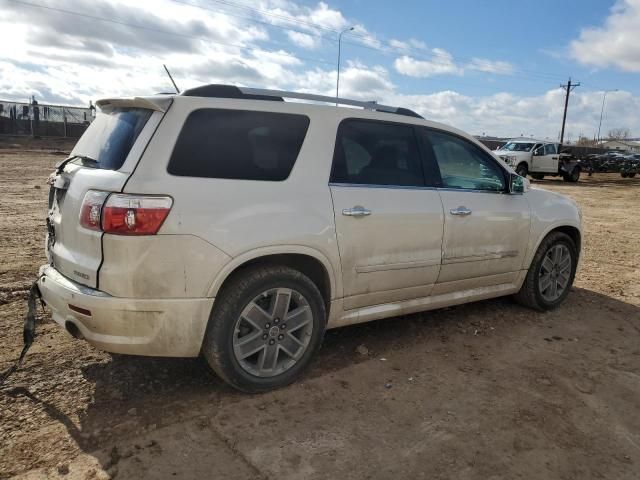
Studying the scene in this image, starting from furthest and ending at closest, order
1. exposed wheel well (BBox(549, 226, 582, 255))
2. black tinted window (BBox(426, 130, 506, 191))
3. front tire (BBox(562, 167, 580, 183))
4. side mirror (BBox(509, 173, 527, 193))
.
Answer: front tire (BBox(562, 167, 580, 183)) < exposed wheel well (BBox(549, 226, 582, 255)) < side mirror (BBox(509, 173, 527, 193)) < black tinted window (BBox(426, 130, 506, 191))

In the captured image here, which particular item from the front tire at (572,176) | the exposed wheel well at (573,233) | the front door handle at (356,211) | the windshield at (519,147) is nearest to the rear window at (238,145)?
the front door handle at (356,211)

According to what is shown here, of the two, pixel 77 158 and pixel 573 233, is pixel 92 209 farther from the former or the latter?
pixel 573 233

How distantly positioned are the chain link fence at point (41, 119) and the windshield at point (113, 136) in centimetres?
3016

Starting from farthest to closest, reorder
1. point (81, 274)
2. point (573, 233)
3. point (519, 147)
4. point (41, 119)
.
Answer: point (41, 119), point (519, 147), point (573, 233), point (81, 274)

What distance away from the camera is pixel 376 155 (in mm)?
3783

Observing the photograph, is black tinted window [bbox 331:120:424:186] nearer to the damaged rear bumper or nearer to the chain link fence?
the damaged rear bumper

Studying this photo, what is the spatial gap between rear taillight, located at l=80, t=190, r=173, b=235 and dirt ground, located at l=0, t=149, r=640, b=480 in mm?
1088

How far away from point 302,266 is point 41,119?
33.8 metres

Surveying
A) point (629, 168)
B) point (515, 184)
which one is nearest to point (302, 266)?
point (515, 184)

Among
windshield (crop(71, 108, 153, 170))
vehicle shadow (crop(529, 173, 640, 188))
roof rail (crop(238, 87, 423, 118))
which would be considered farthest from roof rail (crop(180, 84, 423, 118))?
vehicle shadow (crop(529, 173, 640, 188))

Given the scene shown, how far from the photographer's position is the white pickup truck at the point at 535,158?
79.2 feet

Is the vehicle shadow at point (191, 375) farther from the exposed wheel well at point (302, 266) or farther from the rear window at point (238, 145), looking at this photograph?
the rear window at point (238, 145)

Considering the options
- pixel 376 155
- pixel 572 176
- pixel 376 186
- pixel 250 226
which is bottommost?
pixel 572 176

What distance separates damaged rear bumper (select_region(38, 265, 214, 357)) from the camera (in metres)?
2.81
